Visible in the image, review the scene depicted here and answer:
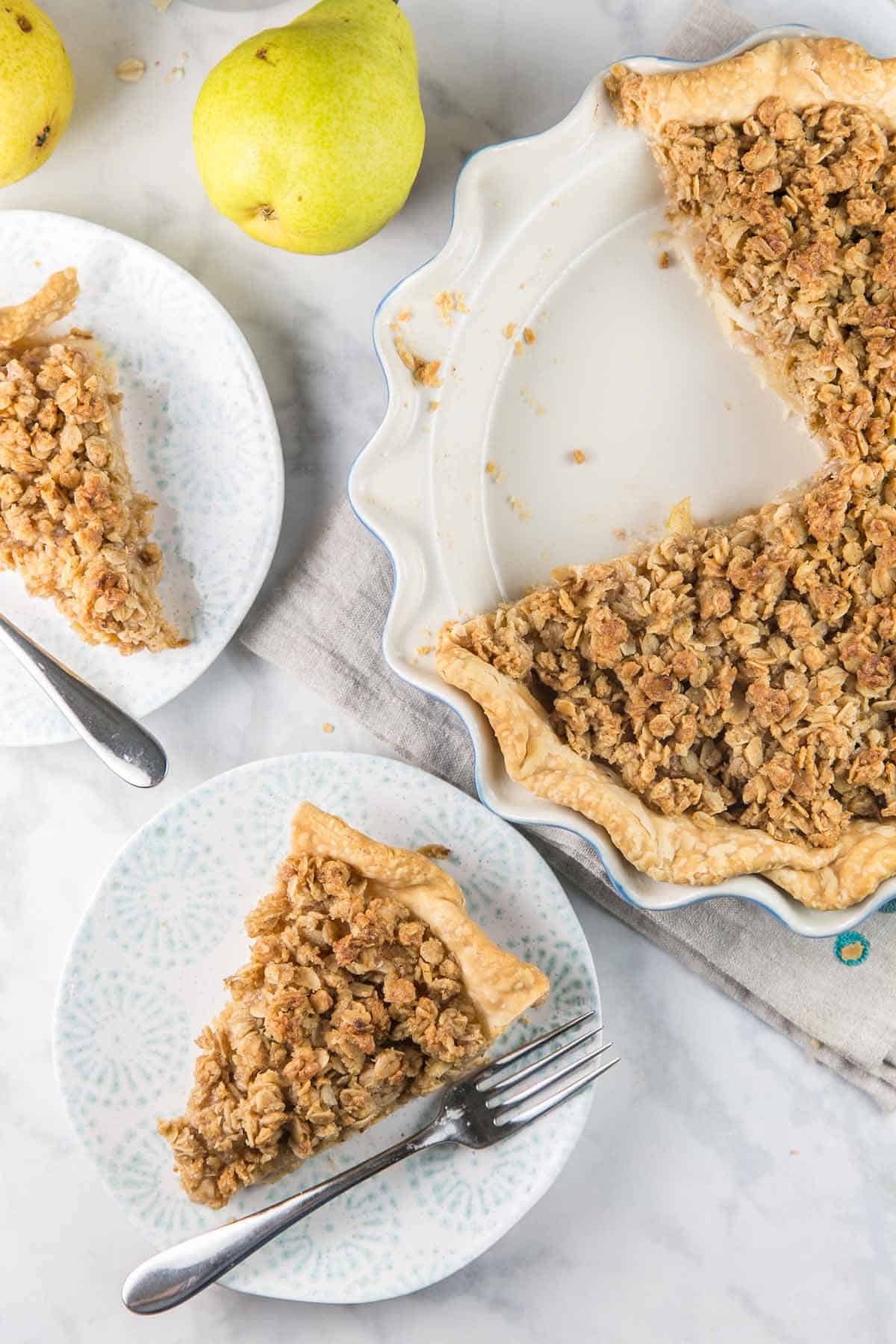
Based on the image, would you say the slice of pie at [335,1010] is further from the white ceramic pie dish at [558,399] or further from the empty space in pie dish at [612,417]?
the empty space in pie dish at [612,417]

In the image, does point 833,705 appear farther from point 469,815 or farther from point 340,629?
point 340,629

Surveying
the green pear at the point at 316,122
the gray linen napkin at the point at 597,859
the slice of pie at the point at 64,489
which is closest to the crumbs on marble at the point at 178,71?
the green pear at the point at 316,122

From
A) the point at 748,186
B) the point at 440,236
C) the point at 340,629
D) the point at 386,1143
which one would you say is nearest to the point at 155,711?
the point at 340,629

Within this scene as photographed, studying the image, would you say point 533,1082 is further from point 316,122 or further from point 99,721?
point 316,122

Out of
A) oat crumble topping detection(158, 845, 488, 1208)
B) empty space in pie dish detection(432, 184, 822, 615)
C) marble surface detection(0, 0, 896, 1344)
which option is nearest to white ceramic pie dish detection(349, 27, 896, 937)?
empty space in pie dish detection(432, 184, 822, 615)

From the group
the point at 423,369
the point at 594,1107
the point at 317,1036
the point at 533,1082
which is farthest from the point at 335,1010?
the point at 423,369

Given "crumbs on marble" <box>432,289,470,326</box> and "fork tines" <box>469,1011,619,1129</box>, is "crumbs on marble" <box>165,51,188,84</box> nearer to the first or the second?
"crumbs on marble" <box>432,289,470,326</box>
